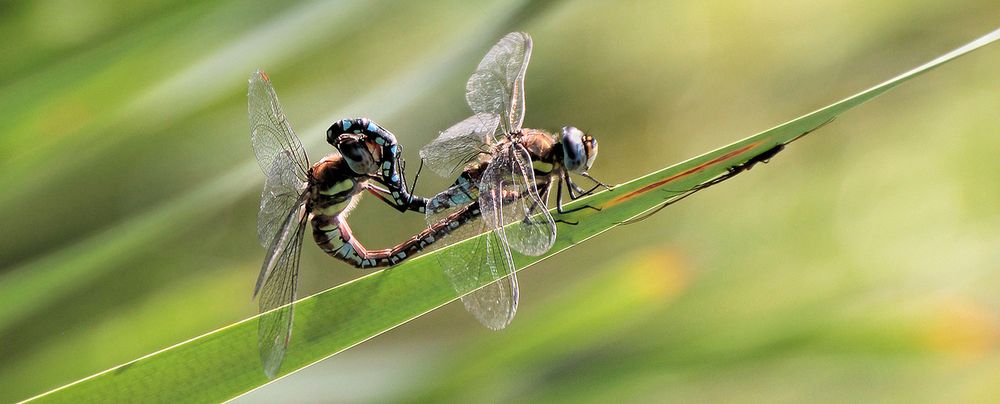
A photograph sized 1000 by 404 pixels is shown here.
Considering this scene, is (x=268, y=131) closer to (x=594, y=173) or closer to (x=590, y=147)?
(x=590, y=147)

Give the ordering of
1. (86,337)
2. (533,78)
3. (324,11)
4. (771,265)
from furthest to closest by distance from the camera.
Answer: (533,78) < (771,265) < (324,11) < (86,337)

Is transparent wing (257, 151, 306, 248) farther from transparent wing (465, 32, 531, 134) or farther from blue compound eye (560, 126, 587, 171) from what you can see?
blue compound eye (560, 126, 587, 171)

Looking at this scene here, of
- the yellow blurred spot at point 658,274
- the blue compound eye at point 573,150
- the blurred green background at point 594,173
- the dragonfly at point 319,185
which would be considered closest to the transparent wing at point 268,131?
the dragonfly at point 319,185

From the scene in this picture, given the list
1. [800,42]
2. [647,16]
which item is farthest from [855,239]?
[647,16]

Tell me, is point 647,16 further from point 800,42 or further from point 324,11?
point 324,11

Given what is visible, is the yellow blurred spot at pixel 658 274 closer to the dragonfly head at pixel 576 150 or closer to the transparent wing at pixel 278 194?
the dragonfly head at pixel 576 150

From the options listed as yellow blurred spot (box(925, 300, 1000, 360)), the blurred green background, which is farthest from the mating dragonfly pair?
yellow blurred spot (box(925, 300, 1000, 360))
